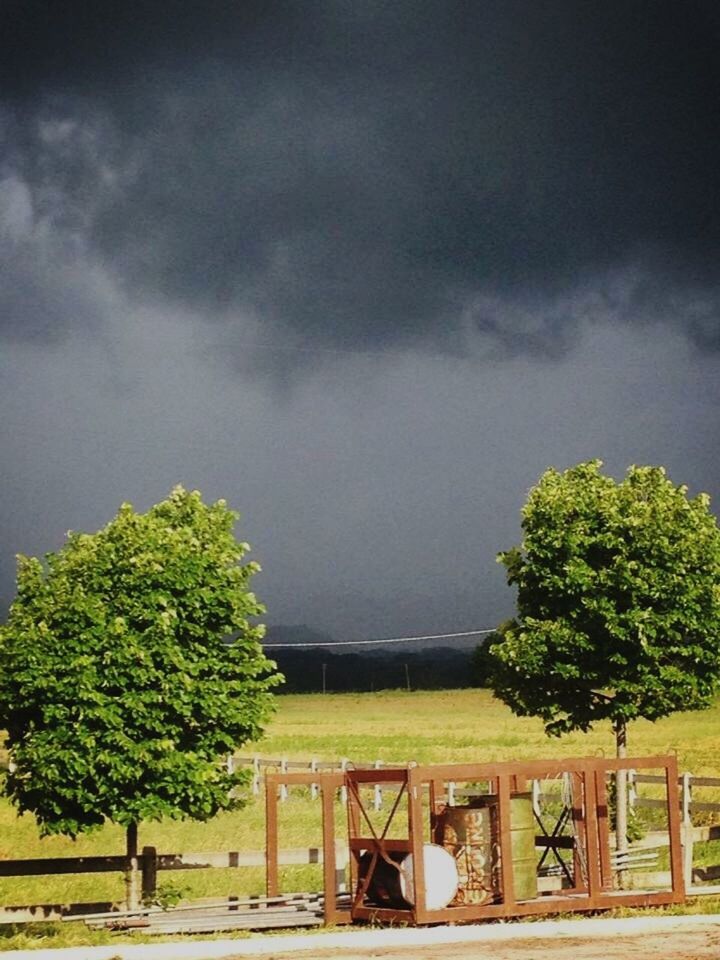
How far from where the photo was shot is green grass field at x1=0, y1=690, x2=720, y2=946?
96.2ft

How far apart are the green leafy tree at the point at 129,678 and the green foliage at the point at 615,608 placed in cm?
863

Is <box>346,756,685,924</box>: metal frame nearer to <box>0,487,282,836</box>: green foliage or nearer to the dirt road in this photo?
the dirt road

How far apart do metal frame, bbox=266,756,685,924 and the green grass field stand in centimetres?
379

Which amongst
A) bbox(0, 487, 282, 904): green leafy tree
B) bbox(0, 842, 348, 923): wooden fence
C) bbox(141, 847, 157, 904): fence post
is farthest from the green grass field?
bbox(0, 487, 282, 904): green leafy tree

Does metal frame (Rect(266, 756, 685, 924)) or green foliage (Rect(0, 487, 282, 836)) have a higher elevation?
green foliage (Rect(0, 487, 282, 836))

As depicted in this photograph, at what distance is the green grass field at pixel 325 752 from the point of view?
29312 millimetres

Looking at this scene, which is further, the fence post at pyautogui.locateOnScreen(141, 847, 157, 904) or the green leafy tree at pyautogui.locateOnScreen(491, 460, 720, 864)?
the green leafy tree at pyautogui.locateOnScreen(491, 460, 720, 864)

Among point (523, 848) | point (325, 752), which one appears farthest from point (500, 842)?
point (325, 752)

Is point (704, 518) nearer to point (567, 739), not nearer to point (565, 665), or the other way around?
point (565, 665)

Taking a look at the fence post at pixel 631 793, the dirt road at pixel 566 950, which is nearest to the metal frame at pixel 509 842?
the dirt road at pixel 566 950

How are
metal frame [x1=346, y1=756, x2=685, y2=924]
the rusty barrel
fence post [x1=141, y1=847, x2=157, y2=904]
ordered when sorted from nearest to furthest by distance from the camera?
1. metal frame [x1=346, y1=756, x2=685, y2=924]
2. the rusty barrel
3. fence post [x1=141, y1=847, x2=157, y2=904]

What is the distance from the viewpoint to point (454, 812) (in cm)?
2116

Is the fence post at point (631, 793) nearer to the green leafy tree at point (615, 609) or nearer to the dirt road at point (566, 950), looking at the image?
the green leafy tree at point (615, 609)

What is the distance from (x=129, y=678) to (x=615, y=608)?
11673mm
